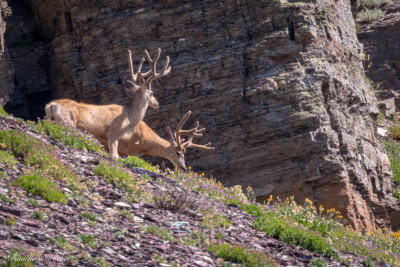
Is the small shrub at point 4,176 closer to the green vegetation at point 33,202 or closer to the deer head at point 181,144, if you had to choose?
the green vegetation at point 33,202

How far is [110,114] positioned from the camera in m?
14.5

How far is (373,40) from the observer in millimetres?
25547

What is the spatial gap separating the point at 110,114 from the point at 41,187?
6901 mm

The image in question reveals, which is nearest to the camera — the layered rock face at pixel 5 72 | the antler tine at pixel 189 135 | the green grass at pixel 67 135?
the green grass at pixel 67 135

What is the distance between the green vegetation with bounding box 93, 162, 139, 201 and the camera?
8.99 m

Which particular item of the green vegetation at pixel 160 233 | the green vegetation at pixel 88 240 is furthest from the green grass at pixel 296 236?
the green vegetation at pixel 88 240

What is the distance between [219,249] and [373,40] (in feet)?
66.5

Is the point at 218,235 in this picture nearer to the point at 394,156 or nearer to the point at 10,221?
the point at 10,221

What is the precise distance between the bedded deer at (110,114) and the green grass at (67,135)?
1.34m

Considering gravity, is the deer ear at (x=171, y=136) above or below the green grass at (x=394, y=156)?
above

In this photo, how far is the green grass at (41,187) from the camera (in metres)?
7.55

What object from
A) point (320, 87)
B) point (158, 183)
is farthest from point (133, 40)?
point (158, 183)

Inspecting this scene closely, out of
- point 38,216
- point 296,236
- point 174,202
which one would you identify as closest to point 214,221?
point 174,202

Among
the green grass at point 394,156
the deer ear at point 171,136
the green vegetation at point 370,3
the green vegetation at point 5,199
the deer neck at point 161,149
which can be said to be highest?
the green vegetation at point 370,3
